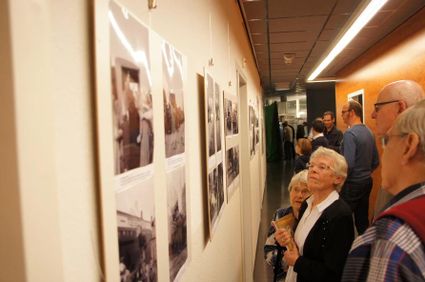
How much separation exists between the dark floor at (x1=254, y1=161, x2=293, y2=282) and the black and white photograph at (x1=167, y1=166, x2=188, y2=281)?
118 inches

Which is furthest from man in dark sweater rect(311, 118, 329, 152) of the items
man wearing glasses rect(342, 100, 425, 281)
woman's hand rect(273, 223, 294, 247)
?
man wearing glasses rect(342, 100, 425, 281)

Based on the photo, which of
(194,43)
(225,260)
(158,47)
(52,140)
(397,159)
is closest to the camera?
(52,140)

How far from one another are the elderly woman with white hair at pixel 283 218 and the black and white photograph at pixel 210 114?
0.90 metres

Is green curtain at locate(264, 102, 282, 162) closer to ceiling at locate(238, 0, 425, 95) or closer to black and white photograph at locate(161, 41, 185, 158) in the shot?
ceiling at locate(238, 0, 425, 95)

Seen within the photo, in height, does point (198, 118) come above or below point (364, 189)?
above

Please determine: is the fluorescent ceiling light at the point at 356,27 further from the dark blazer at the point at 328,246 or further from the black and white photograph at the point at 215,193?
the black and white photograph at the point at 215,193

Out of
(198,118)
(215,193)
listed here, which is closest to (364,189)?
(215,193)

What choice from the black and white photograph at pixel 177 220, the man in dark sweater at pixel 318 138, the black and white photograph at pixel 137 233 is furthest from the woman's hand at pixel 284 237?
the man in dark sweater at pixel 318 138

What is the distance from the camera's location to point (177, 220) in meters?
1.00

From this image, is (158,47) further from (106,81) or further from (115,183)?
(115,183)

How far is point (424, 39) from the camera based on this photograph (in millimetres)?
3684

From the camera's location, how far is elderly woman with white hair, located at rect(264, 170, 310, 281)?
2146mm

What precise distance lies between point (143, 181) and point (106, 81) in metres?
0.25

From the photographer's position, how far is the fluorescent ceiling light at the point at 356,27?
131 inches
